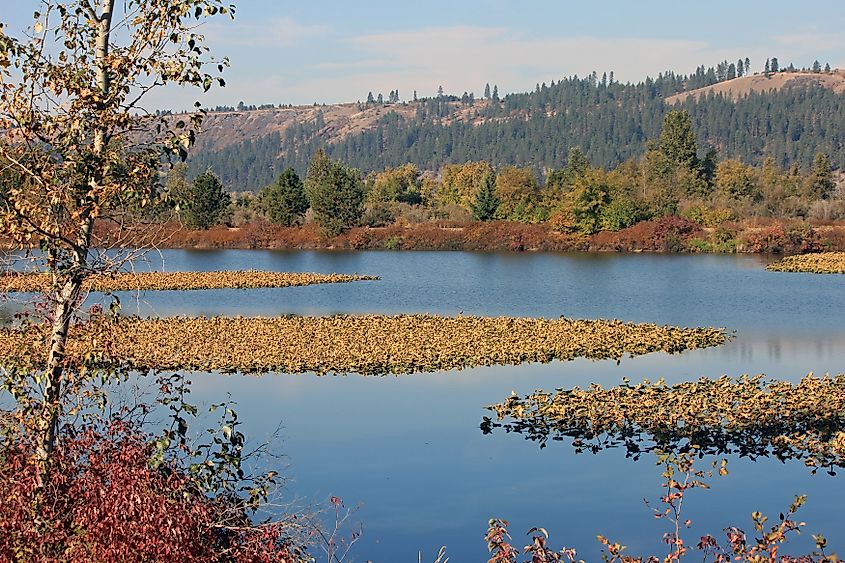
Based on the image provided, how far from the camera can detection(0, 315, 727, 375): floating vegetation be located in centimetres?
2594

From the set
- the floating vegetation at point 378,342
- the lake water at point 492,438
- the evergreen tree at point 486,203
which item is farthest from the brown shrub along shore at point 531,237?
the floating vegetation at point 378,342

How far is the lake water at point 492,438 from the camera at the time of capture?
14750 mm

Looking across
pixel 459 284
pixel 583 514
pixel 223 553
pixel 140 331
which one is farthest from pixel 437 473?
pixel 459 284

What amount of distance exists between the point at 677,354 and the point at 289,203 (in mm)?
64843

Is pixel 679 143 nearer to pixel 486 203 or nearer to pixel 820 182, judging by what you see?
pixel 820 182

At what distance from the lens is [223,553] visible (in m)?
9.28

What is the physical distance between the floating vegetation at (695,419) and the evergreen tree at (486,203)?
68287mm

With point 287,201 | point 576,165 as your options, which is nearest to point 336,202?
point 287,201

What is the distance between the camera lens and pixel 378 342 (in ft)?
94.2

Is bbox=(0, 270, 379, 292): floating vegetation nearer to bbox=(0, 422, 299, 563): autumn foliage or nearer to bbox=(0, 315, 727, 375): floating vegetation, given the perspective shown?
bbox=(0, 315, 727, 375): floating vegetation

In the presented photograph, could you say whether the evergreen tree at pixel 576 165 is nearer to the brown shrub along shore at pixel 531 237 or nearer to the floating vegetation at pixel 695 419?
the brown shrub along shore at pixel 531 237

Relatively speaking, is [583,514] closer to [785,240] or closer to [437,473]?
[437,473]

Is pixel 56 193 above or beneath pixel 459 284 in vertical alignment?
above

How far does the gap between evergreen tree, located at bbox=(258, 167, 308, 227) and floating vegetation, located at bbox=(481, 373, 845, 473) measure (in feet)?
230
